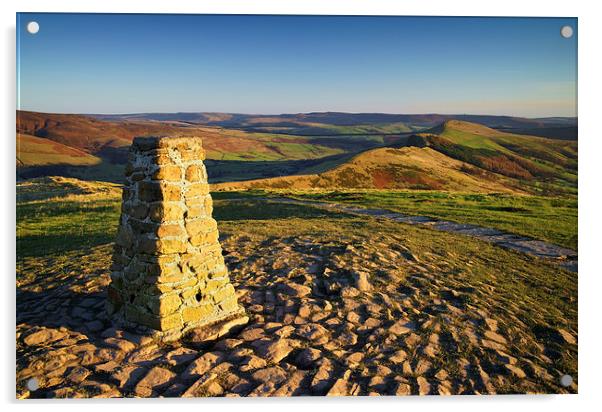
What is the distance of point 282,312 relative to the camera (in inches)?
176

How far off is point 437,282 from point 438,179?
190 inches

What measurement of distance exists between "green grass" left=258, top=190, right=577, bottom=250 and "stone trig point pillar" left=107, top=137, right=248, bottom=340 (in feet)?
16.2

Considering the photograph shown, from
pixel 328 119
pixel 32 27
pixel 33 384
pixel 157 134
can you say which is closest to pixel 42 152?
pixel 32 27

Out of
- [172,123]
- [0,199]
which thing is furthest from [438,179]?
[0,199]

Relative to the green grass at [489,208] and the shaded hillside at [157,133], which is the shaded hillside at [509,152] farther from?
the shaded hillside at [157,133]

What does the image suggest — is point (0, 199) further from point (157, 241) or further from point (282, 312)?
point (282, 312)

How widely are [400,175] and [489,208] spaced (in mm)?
2183

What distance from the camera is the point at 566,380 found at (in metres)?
4.27

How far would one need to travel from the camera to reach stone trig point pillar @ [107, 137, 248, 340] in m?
3.64

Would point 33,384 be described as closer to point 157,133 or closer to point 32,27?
point 157,133

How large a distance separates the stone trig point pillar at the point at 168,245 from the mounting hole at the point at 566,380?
3647 mm

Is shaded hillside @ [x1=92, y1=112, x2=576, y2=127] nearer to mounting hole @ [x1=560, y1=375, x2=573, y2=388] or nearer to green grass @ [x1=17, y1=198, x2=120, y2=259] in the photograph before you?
green grass @ [x1=17, y1=198, x2=120, y2=259]
